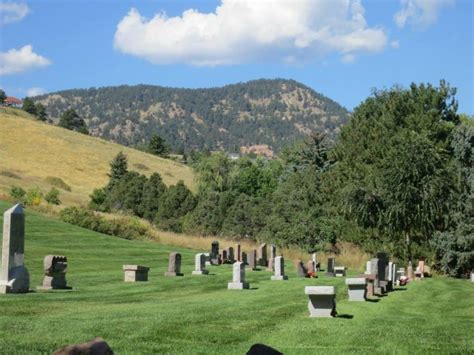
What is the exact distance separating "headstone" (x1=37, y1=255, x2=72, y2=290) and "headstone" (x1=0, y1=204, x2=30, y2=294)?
1698 mm

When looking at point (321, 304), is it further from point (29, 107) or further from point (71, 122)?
point (29, 107)

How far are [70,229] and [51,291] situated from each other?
79.7ft

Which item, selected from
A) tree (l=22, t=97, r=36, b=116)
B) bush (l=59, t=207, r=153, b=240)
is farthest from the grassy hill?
tree (l=22, t=97, r=36, b=116)

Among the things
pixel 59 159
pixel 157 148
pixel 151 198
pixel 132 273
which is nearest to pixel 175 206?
pixel 151 198

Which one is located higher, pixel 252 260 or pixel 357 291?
pixel 357 291

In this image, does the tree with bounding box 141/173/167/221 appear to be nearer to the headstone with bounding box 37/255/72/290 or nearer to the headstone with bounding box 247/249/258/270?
the headstone with bounding box 247/249/258/270

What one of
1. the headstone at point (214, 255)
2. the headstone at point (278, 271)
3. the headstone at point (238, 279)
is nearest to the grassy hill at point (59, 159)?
the headstone at point (214, 255)

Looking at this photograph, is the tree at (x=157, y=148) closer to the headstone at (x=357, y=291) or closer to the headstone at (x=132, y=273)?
the headstone at (x=132, y=273)

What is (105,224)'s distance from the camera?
50875mm

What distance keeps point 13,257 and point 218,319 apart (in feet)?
25.8

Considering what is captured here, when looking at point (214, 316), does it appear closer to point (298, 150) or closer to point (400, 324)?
point (400, 324)

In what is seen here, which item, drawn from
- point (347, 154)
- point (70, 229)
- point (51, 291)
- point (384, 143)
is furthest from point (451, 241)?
→ point (51, 291)

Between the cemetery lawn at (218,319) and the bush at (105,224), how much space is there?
75.2 ft

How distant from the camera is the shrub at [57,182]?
8619 cm
